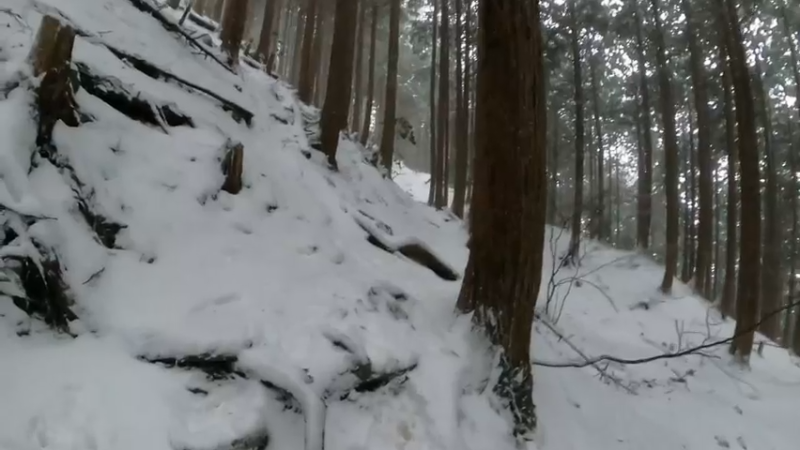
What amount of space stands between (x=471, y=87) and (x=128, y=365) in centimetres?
1640

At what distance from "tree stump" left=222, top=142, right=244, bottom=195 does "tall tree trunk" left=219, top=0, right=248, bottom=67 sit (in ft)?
14.7

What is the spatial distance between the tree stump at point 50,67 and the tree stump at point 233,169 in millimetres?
1602

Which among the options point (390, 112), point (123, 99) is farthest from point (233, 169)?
point (390, 112)

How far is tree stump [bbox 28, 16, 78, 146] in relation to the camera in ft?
14.2

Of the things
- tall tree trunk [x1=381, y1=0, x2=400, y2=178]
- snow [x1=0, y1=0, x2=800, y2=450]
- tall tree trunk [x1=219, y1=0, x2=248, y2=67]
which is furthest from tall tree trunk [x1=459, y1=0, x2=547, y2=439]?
tall tree trunk [x1=381, y1=0, x2=400, y2=178]

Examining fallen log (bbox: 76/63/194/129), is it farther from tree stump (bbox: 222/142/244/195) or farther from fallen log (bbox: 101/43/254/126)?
fallen log (bbox: 101/43/254/126)

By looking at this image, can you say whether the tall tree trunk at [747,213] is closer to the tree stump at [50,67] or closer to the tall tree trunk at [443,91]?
the tall tree trunk at [443,91]

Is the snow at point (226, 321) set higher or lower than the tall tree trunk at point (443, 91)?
lower

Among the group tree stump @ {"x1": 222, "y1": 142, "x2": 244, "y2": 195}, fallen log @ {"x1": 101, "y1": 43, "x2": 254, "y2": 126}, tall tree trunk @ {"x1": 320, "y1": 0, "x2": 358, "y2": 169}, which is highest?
tall tree trunk @ {"x1": 320, "y1": 0, "x2": 358, "y2": 169}

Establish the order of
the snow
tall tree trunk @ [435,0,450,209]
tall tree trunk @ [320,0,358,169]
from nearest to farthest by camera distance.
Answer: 1. the snow
2. tall tree trunk @ [320,0,358,169]
3. tall tree trunk @ [435,0,450,209]

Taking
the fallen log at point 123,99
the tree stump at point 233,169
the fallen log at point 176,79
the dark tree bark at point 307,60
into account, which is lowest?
the tree stump at point 233,169

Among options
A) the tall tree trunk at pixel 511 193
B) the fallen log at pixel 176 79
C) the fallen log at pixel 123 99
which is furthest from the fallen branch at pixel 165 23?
the tall tree trunk at pixel 511 193

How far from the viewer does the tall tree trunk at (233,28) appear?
9766mm

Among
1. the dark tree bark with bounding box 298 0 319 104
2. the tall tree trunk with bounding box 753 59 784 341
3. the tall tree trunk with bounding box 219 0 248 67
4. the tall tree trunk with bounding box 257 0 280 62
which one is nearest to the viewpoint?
the tall tree trunk with bounding box 219 0 248 67
